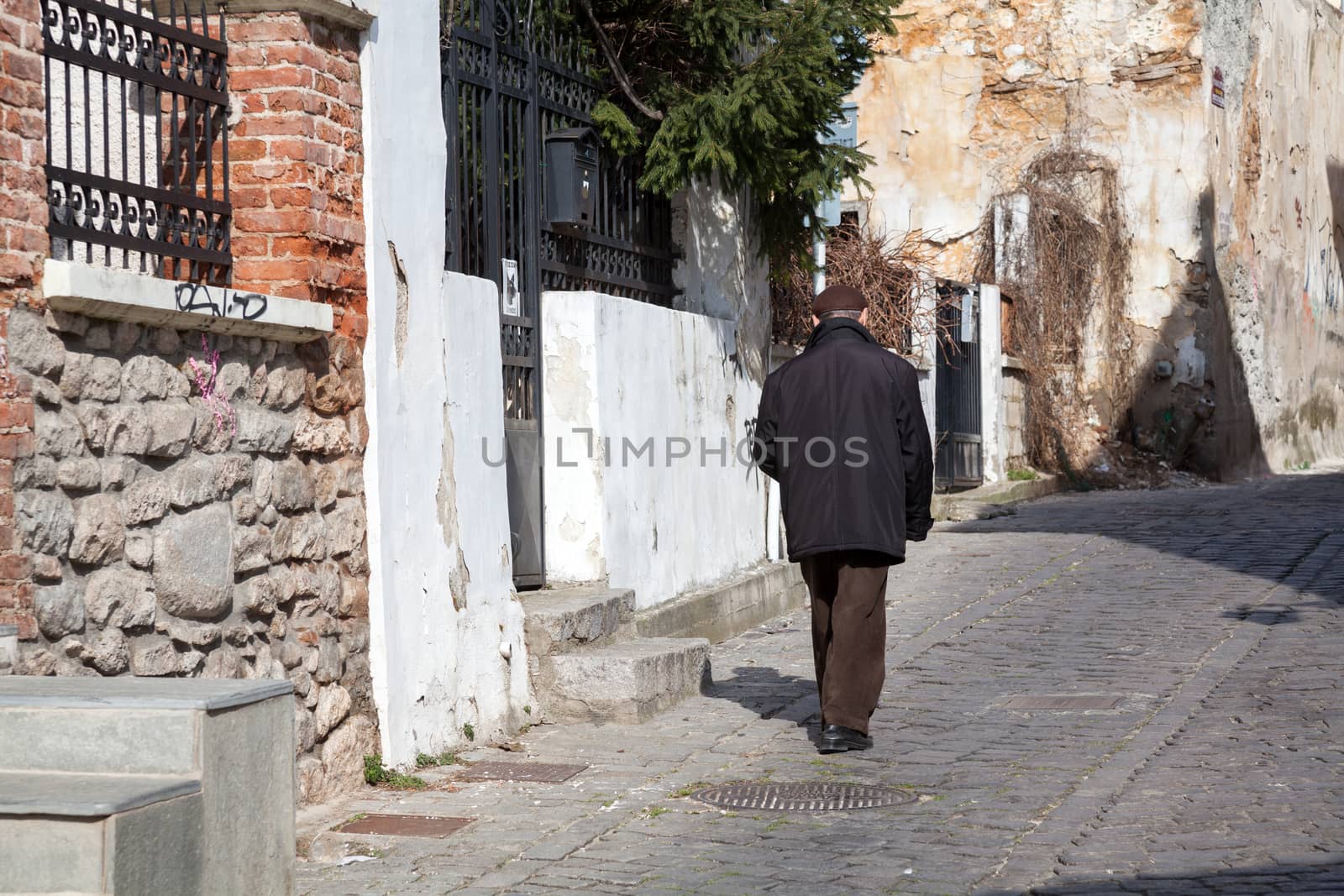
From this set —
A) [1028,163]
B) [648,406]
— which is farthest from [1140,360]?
[648,406]

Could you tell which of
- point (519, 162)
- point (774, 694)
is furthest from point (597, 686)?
point (519, 162)

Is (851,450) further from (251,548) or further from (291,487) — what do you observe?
(251,548)

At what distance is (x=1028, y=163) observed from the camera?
20188mm

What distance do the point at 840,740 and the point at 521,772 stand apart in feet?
4.34

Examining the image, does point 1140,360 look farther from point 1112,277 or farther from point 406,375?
point 406,375

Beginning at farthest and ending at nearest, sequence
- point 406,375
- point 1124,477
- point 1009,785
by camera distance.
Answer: point 1124,477, point 406,375, point 1009,785

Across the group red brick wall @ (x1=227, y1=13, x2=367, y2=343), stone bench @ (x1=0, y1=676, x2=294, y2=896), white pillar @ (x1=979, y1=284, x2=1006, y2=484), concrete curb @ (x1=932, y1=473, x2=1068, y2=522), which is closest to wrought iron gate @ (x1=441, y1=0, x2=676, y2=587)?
red brick wall @ (x1=227, y1=13, x2=367, y2=343)

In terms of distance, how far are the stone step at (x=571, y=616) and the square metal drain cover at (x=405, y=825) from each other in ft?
5.53

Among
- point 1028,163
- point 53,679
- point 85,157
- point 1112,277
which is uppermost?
point 1028,163

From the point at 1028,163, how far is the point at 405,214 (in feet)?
48.8

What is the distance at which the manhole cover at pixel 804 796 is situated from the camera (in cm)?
590

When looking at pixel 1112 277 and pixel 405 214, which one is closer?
pixel 405 214

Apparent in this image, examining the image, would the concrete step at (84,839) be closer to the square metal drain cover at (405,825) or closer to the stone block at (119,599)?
the stone block at (119,599)

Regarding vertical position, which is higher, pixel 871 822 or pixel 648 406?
pixel 648 406
